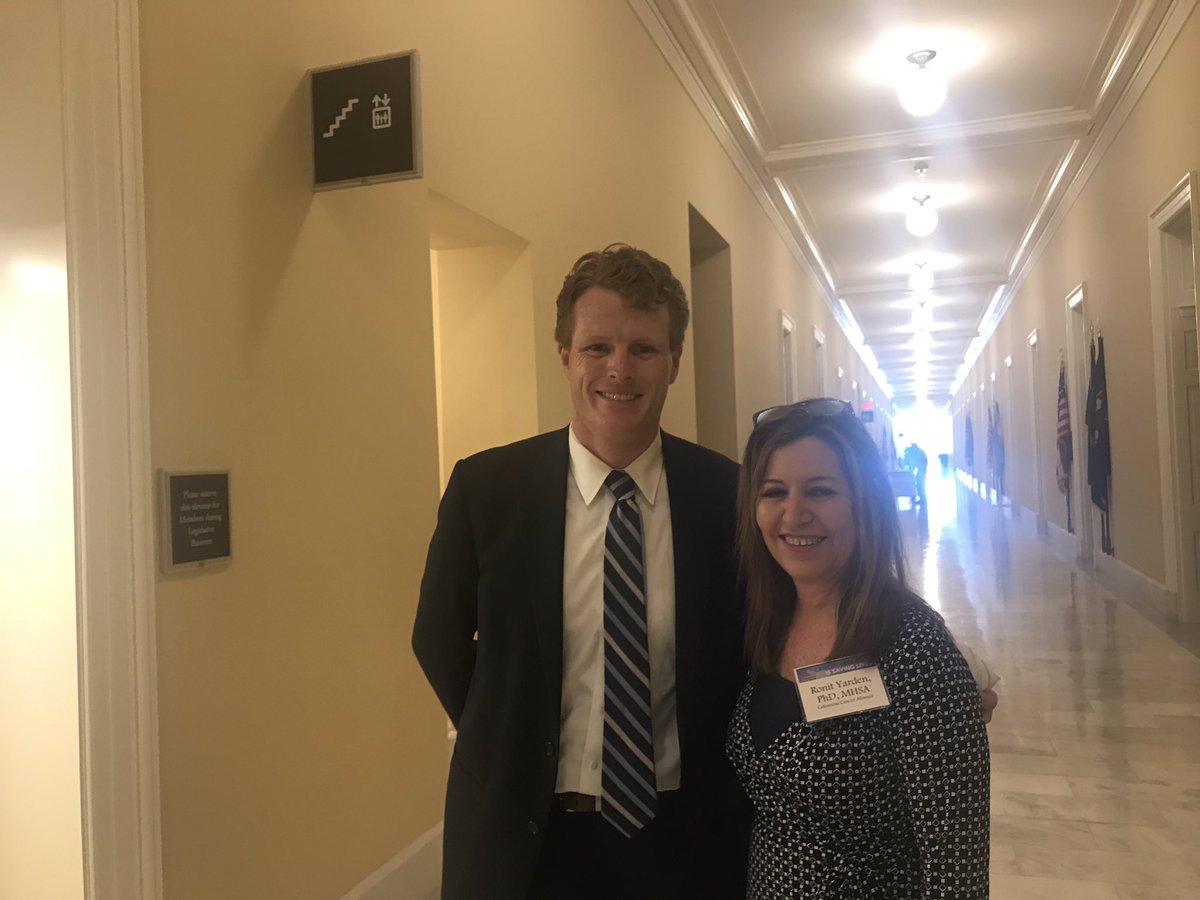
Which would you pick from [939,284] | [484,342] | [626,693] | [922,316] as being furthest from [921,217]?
[922,316]

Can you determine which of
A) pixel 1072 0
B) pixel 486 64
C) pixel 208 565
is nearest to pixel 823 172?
pixel 1072 0

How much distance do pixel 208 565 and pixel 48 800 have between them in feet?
1.88

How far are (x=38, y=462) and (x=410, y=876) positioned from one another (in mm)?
1800

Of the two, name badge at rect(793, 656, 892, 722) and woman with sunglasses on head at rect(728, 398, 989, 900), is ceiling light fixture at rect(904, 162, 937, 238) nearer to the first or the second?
woman with sunglasses on head at rect(728, 398, 989, 900)

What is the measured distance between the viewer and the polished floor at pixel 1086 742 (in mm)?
3408

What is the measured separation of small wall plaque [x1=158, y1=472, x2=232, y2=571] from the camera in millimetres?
2117

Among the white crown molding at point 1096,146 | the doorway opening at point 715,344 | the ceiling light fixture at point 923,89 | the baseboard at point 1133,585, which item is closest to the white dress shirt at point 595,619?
the ceiling light fixture at point 923,89

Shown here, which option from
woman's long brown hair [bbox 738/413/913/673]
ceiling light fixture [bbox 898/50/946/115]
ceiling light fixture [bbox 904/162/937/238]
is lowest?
woman's long brown hair [bbox 738/413/913/673]

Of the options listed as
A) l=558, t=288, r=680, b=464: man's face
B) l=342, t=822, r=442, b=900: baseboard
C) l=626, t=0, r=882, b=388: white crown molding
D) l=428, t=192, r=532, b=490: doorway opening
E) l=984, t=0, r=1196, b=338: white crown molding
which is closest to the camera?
l=558, t=288, r=680, b=464: man's face

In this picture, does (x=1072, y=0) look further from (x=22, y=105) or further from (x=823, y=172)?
(x=22, y=105)

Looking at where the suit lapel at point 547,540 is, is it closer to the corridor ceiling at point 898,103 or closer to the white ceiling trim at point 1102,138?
the corridor ceiling at point 898,103

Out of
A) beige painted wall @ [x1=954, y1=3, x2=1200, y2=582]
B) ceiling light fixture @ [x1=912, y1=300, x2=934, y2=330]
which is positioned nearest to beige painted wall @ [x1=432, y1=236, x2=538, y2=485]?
beige painted wall @ [x1=954, y1=3, x2=1200, y2=582]

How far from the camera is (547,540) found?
5.44ft

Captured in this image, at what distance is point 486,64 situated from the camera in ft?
12.4
